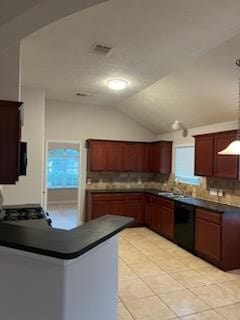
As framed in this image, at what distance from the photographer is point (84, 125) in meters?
6.89

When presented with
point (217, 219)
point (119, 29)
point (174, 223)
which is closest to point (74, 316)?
point (119, 29)

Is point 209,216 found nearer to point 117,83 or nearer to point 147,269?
point 147,269

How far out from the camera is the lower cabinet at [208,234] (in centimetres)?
426

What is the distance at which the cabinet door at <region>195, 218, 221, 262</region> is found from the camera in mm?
4258

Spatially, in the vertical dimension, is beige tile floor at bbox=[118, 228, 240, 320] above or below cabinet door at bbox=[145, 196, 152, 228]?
below

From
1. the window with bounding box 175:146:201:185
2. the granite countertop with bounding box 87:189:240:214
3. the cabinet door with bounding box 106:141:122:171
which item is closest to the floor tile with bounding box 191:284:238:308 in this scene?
the granite countertop with bounding box 87:189:240:214

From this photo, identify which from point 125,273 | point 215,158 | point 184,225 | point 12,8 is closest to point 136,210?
point 184,225

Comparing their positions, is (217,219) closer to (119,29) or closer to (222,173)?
(222,173)

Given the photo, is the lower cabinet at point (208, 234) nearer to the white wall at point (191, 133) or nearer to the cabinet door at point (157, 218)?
the cabinet door at point (157, 218)

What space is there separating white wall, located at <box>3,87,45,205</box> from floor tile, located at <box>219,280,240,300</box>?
3355 millimetres

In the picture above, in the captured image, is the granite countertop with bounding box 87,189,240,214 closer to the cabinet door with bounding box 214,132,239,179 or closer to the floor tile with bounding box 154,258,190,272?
the cabinet door with bounding box 214,132,239,179

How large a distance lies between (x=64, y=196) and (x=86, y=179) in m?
3.62

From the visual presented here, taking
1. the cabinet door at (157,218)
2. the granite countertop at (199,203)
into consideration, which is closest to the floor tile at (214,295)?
the granite countertop at (199,203)

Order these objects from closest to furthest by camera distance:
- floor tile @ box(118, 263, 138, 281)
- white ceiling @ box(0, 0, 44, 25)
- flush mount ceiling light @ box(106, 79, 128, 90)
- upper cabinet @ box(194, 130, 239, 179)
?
white ceiling @ box(0, 0, 44, 25), floor tile @ box(118, 263, 138, 281), upper cabinet @ box(194, 130, 239, 179), flush mount ceiling light @ box(106, 79, 128, 90)
